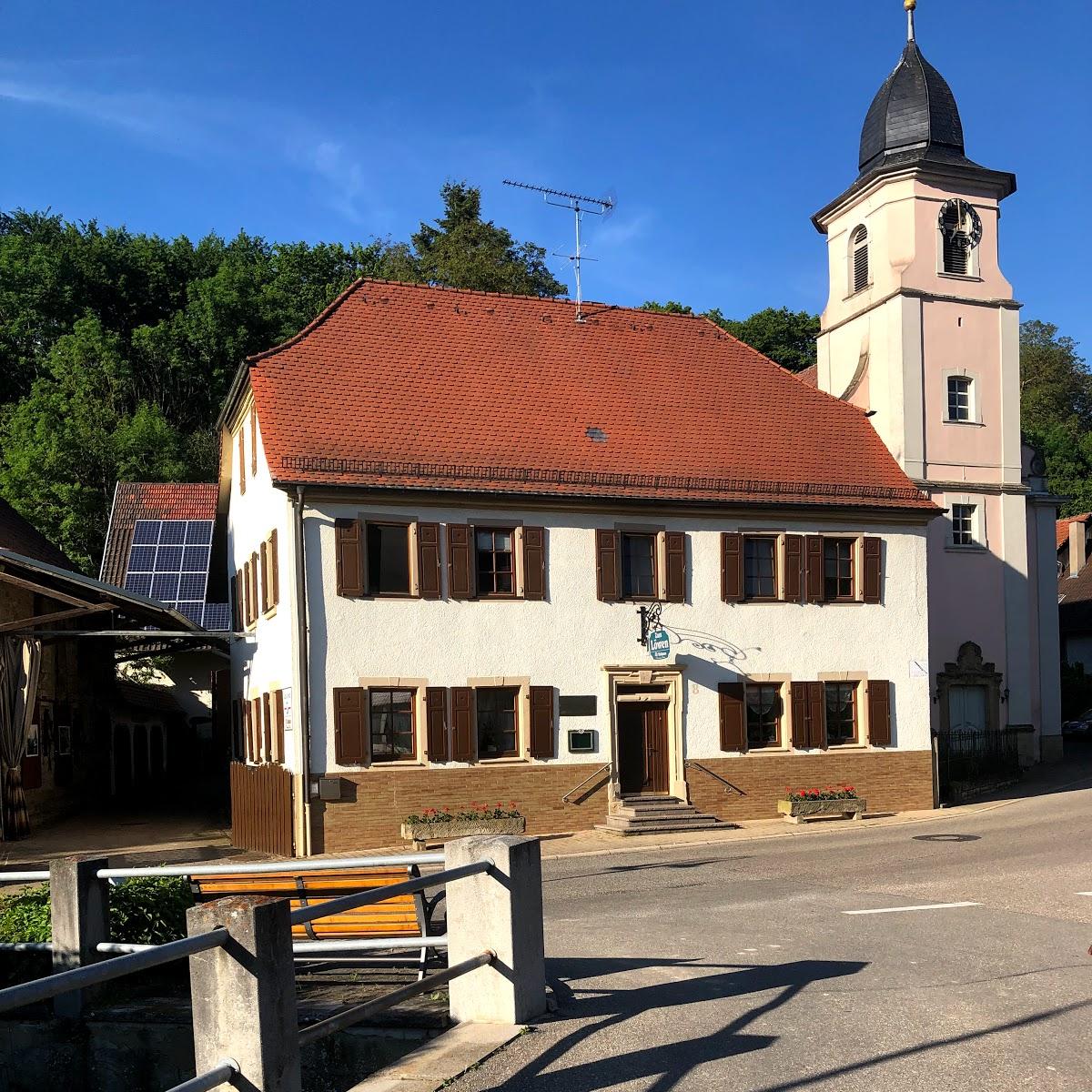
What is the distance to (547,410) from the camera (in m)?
25.6

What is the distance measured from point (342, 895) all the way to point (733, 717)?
16169 millimetres

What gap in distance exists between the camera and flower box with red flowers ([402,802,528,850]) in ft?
70.0

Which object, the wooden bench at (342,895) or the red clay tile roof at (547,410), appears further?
the red clay tile roof at (547,410)

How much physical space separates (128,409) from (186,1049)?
1970 inches

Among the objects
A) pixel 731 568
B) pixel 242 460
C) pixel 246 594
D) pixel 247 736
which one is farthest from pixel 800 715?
pixel 242 460

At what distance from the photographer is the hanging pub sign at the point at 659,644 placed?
23.4 meters

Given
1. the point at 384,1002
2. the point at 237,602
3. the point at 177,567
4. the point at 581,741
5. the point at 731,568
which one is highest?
the point at 177,567

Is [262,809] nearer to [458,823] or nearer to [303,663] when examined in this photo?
[303,663]

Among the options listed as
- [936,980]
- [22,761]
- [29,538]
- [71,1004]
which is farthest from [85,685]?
[936,980]

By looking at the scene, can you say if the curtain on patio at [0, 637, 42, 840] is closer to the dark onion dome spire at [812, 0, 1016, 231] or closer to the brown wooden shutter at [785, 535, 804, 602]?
the brown wooden shutter at [785, 535, 804, 602]

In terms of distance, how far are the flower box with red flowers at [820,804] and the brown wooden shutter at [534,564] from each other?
5.97 metres

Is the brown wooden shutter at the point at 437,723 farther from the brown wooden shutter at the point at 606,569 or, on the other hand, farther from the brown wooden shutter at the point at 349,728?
the brown wooden shutter at the point at 606,569

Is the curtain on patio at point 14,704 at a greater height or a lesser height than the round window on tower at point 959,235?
lesser

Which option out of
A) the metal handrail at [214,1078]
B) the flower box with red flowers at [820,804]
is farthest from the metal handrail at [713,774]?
the metal handrail at [214,1078]
